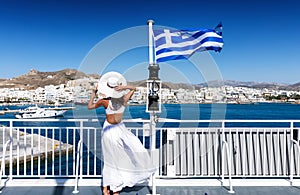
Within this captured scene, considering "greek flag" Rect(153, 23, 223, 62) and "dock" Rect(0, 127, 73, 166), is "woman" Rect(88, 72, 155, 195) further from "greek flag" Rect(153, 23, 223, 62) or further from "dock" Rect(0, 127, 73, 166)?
"dock" Rect(0, 127, 73, 166)

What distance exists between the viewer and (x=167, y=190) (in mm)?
3197

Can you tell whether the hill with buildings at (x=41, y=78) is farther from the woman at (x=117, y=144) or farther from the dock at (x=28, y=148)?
the dock at (x=28, y=148)

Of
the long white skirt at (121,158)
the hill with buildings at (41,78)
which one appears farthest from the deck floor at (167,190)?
the hill with buildings at (41,78)

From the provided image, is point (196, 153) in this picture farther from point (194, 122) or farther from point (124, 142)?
point (124, 142)

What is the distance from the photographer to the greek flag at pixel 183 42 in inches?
114

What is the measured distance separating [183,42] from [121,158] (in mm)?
1573

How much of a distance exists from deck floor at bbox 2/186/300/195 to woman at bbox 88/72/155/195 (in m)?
0.40

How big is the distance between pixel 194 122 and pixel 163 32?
4.67 feet

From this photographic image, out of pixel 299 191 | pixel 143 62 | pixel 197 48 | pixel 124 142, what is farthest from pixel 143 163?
pixel 299 191

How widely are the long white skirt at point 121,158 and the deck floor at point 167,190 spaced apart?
14.9 inches

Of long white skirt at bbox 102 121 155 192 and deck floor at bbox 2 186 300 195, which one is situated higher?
long white skirt at bbox 102 121 155 192

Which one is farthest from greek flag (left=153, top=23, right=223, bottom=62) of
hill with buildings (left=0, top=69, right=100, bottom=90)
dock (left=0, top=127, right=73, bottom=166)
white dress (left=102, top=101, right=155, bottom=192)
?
dock (left=0, top=127, right=73, bottom=166)

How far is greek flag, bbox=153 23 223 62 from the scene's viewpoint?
2.90m

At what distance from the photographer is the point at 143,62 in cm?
300
